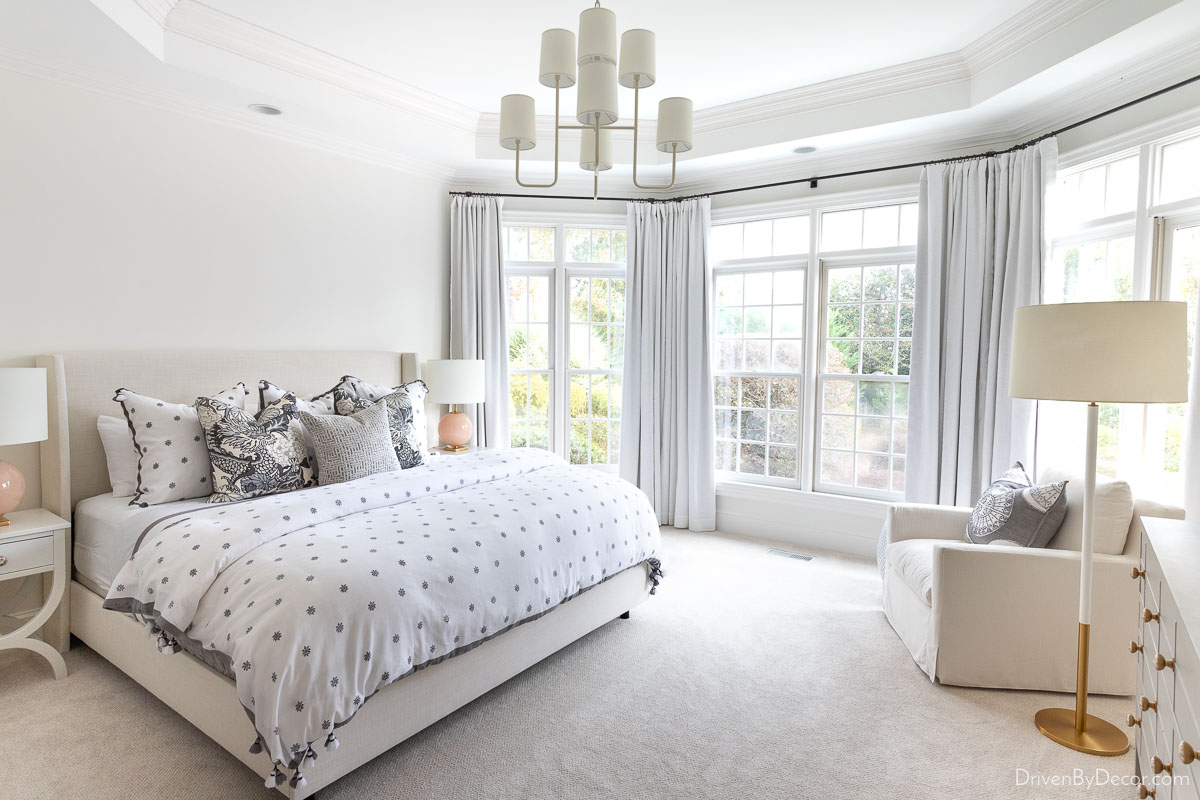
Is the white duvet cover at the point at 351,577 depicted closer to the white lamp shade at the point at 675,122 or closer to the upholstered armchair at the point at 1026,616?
the upholstered armchair at the point at 1026,616

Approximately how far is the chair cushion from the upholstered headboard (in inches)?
131

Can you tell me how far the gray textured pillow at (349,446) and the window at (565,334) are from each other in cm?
194

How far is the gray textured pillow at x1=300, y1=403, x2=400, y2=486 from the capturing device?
10.0 ft

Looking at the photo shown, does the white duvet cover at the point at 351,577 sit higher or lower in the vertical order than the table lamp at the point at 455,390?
lower

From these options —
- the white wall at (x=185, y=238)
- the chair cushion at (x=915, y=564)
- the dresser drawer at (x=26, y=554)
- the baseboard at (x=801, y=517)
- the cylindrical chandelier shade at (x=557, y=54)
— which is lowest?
the baseboard at (x=801, y=517)

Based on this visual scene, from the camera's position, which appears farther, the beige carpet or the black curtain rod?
the black curtain rod

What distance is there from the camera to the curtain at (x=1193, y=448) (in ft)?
8.68

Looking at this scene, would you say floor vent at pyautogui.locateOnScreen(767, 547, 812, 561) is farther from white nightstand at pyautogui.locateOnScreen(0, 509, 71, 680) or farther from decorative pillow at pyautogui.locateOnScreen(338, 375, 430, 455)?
white nightstand at pyautogui.locateOnScreen(0, 509, 71, 680)

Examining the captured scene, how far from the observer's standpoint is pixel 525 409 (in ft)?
17.3

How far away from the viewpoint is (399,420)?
11.6ft

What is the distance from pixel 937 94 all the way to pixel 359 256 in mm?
3605

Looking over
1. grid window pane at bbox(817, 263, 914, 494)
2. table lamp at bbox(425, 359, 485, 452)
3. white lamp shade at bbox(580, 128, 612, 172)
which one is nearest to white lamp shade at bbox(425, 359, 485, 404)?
table lamp at bbox(425, 359, 485, 452)

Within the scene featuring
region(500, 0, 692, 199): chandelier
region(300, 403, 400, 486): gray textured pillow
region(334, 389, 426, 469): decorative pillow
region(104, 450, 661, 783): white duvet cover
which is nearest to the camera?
region(104, 450, 661, 783): white duvet cover

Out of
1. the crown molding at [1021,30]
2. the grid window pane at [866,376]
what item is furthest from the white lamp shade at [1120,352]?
the grid window pane at [866,376]
